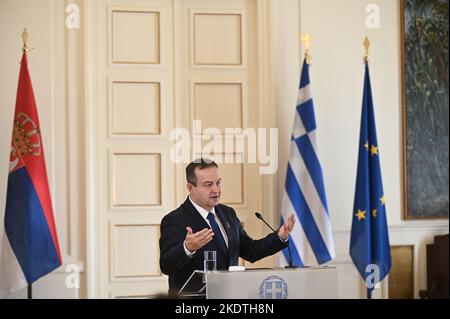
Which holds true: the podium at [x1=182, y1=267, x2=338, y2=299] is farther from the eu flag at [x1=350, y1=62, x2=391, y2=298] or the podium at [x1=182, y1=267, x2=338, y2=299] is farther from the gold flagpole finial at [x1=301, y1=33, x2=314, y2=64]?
the gold flagpole finial at [x1=301, y1=33, x2=314, y2=64]

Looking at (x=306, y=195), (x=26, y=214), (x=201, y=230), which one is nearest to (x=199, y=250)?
(x=201, y=230)

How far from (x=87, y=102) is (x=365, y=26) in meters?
2.45

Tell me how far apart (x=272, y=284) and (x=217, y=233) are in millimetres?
929

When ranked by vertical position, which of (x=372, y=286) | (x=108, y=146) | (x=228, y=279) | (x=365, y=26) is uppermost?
(x=365, y=26)

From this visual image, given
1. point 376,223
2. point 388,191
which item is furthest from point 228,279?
point 388,191

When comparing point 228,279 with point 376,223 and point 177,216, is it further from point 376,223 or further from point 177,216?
point 376,223

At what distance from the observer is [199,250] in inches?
183

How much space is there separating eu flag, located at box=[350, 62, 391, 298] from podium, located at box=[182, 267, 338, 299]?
2315mm

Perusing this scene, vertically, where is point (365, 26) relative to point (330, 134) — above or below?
above

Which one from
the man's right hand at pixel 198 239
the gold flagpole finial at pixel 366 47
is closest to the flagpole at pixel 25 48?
the man's right hand at pixel 198 239
